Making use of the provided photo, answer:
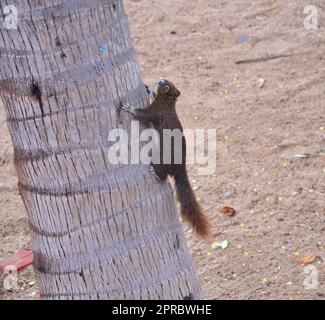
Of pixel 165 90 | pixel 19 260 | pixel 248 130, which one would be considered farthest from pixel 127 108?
pixel 248 130

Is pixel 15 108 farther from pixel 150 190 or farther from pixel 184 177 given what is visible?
pixel 184 177

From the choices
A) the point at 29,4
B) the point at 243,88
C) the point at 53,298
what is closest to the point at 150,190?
the point at 53,298

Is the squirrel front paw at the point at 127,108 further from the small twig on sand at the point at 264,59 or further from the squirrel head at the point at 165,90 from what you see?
the small twig on sand at the point at 264,59

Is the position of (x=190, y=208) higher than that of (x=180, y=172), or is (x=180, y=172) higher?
(x=180, y=172)

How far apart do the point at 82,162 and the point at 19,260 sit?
226cm

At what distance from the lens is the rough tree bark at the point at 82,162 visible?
7.72ft

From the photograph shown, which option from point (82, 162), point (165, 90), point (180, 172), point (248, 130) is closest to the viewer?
point (82, 162)

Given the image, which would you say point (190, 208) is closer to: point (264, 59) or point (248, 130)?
point (248, 130)

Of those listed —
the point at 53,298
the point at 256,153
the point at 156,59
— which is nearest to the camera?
the point at 53,298

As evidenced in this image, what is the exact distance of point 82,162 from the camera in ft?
8.02

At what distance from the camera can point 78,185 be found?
2.46m

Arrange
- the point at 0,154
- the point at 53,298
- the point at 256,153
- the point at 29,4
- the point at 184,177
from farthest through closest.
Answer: the point at 0,154, the point at 256,153, the point at 184,177, the point at 53,298, the point at 29,4

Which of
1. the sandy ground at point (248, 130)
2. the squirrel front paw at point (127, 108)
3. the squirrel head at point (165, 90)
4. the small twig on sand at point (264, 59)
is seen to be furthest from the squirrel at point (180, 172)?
the small twig on sand at point (264, 59)

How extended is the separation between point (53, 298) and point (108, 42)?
1.02 metres
